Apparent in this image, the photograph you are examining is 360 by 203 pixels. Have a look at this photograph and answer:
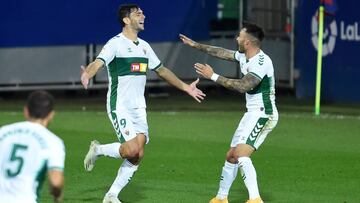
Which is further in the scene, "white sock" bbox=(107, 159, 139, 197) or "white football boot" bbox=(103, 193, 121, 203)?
"white sock" bbox=(107, 159, 139, 197)

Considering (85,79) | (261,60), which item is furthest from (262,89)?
(85,79)

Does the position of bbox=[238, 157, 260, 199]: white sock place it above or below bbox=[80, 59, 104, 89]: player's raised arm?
below

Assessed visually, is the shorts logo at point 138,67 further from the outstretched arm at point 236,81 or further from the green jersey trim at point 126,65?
the outstretched arm at point 236,81

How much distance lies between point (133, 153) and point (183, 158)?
14.1 ft

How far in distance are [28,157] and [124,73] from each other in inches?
195

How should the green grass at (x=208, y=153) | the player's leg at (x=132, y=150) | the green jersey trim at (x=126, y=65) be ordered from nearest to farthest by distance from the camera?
1. the player's leg at (x=132, y=150)
2. the green jersey trim at (x=126, y=65)
3. the green grass at (x=208, y=153)

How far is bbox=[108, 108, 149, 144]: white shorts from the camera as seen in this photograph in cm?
1366

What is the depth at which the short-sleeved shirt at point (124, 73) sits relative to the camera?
1372cm

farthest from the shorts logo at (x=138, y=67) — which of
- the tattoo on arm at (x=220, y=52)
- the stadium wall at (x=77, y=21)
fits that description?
the stadium wall at (x=77, y=21)

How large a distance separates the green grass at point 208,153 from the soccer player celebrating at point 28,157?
495 cm

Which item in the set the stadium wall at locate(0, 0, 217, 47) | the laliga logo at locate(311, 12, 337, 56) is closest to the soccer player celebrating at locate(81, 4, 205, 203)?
the laliga logo at locate(311, 12, 337, 56)

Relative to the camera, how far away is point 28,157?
8.87 metres

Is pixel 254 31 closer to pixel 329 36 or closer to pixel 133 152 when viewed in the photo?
pixel 133 152

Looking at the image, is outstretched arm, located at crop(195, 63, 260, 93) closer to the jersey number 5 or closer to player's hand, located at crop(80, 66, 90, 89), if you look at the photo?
player's hand, located at crop(80, 66, 90, 89)
